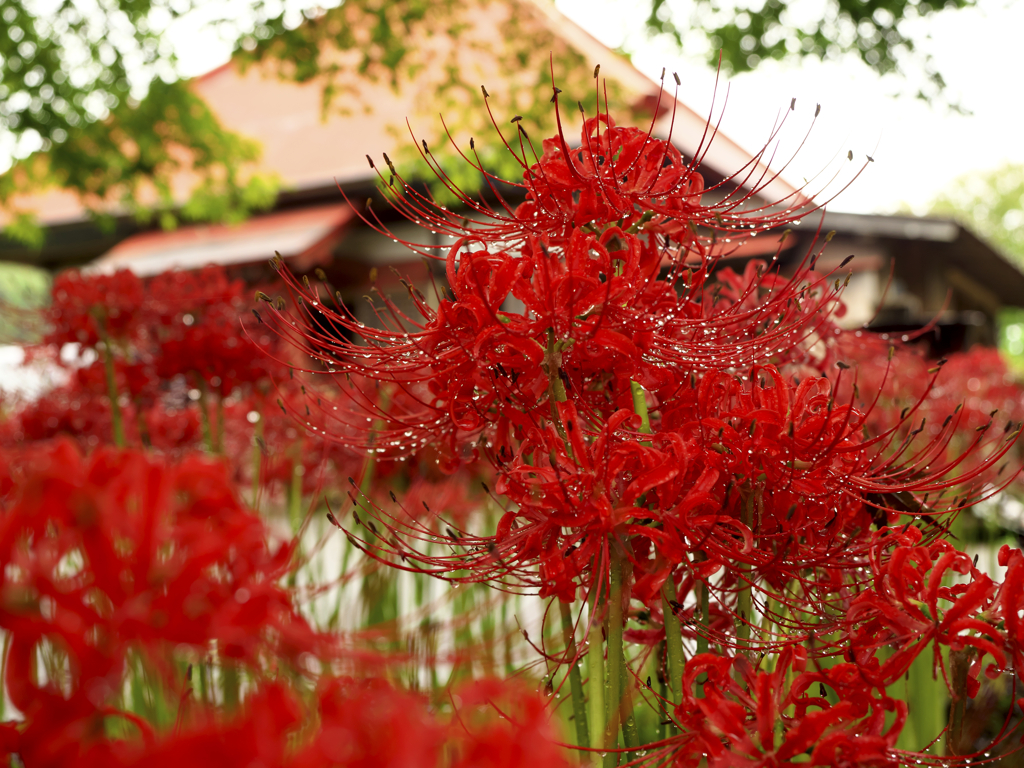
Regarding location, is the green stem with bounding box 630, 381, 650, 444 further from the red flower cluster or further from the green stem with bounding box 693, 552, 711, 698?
the green stem with bounding box 693, 552, 711, 698

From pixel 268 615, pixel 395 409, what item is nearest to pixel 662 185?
pixel 268 615

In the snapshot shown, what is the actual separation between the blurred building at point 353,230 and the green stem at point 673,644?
16.5ft

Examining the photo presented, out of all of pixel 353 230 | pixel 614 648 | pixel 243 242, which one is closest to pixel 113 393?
pixel 614 648

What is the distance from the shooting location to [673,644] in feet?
3.60

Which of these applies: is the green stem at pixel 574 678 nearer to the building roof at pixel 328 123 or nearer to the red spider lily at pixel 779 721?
the red spider lily at pixel 779 721

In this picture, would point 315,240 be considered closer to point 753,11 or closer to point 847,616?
point 753,11

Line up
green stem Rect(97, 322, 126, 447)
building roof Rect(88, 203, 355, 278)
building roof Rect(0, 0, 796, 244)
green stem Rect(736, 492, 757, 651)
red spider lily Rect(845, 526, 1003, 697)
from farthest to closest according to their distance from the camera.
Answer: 1. building roof Rect(88, 203, 355, 278)
2. building roof Rect(0, 0, 796, 244)
3. green stem Rect(97, 322, 126, 447)
4. green stem Rect(736, 492, 757, 651)
5. red spider lily Rect(845, 526, 1003, 697)

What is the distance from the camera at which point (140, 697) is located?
1.64 meters

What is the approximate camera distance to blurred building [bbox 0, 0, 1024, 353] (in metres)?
7.85

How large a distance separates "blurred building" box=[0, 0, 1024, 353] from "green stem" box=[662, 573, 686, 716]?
5.03 meters

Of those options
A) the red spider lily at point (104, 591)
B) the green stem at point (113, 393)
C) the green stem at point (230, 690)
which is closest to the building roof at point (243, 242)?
the green stem at point (113, 393)

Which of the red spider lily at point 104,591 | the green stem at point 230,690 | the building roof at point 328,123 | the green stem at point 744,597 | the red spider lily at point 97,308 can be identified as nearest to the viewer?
the red spider lily at point 104,591

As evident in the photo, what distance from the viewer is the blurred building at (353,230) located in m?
7.85

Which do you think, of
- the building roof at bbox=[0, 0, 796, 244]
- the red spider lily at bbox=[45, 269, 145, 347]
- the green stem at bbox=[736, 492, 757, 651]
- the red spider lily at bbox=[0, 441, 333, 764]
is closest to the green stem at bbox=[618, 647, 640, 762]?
the green stem at bbox=[736, 492, 757, 651]
